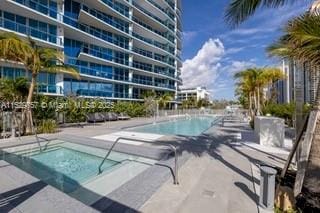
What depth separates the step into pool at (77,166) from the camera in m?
5.36

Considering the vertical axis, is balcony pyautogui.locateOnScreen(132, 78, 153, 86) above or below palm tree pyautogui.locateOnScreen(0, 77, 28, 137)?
above

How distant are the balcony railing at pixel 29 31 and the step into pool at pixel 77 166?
14.4 m

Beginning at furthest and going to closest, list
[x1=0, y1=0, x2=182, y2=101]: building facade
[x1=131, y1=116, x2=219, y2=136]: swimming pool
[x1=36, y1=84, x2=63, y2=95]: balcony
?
[x1=36, y1=84, x2=63, y2=95]: balcony → [x1=0, y1=0, x2=182, y2=101]: building facade → [x1=131, y1=116, x2=219, y2=136]: swimming pool

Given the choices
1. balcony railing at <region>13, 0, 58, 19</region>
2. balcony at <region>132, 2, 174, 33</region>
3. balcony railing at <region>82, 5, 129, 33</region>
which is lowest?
balcony railing at <region>13, 0, 58, 19</region>

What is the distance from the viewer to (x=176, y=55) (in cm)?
5262

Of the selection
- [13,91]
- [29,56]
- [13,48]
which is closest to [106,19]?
[29,56]

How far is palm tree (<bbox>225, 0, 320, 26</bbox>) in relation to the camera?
14.5 ft

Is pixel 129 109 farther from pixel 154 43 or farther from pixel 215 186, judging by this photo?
pixel 215 186

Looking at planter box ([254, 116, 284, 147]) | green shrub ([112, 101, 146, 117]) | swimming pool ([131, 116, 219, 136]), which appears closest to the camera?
planter box ([254, 116, 284, 147])

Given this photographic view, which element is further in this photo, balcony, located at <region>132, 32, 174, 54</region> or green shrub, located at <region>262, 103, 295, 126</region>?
balcony, located at <region>132, 32, 174, 54</region>

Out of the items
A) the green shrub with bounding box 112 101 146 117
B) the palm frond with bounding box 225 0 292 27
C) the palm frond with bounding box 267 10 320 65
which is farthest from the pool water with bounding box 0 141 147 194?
the green shrub with bounding box 112 101 146 117

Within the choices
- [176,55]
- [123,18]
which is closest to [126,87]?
[123,18]

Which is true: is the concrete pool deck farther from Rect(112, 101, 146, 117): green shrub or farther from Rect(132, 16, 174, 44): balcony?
Rect(132, 16, 174, 44): balcony

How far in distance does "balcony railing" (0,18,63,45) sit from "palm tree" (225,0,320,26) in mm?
21280
